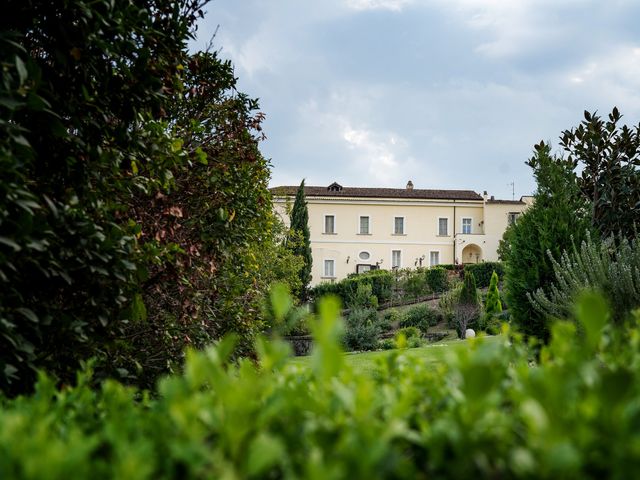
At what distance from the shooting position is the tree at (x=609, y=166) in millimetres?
10867

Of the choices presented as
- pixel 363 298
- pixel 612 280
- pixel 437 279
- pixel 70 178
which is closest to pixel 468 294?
pixel 363 298

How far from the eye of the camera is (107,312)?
2973 millimetres

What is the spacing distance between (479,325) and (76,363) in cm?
2442

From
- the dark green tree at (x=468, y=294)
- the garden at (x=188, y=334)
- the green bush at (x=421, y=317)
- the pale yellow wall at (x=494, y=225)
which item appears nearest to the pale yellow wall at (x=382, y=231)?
the pale yellow wall at (x=494, y=225)

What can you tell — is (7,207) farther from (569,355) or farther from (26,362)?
(569,355)

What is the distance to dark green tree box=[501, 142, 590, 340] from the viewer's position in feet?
34.4

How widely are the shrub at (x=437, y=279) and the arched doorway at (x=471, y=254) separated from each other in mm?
10094

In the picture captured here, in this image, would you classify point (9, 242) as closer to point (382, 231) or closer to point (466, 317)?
point (466, 317)

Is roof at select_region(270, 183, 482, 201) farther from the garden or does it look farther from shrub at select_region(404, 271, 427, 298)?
the garden

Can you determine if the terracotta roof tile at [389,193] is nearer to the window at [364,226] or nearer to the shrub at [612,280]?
the window at [364,226]

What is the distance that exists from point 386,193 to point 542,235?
3730 centimetres

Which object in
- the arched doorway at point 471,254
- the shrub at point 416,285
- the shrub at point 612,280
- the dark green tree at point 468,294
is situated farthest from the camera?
the arched doorway at point 471,254

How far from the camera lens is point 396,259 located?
154 feet

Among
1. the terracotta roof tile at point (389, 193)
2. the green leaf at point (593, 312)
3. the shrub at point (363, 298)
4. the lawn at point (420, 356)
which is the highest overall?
the terracotta roof tile at point (389, 193)
